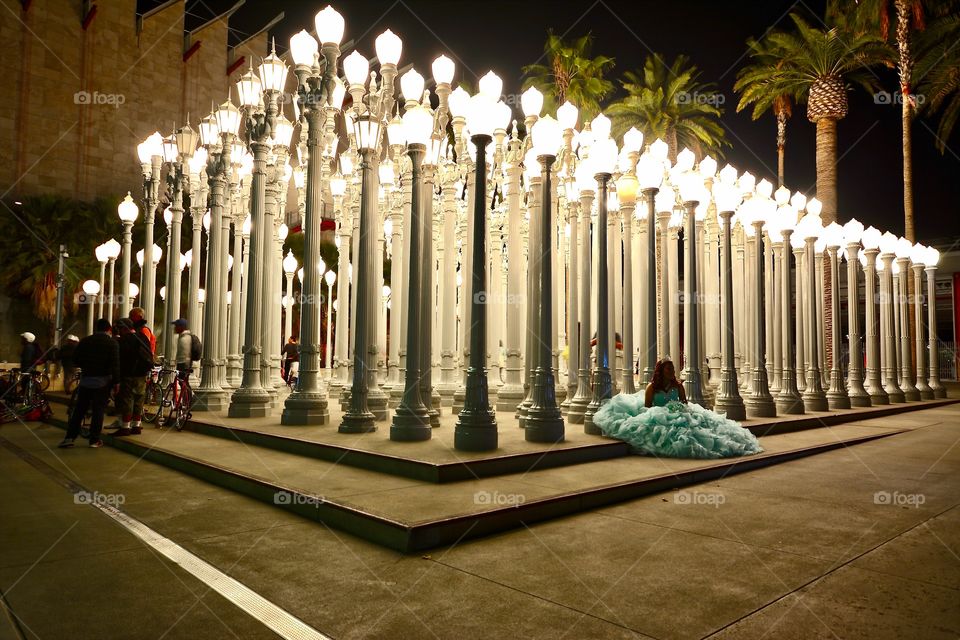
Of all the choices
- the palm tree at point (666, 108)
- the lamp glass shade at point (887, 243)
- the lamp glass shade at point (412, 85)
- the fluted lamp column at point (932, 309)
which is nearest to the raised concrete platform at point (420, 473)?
the lamp glass shade at point (412, 85)

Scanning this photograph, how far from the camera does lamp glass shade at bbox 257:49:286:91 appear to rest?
12.1m

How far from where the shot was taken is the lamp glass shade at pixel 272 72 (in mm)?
12150

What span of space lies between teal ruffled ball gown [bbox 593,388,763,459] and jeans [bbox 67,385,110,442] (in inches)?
325

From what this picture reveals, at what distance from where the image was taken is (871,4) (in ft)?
83.7

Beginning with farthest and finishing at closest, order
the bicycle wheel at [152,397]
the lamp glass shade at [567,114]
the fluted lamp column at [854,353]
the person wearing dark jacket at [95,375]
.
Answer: the fluted lamp column at [854,353] → the bicycle wheel at [152,397] → the lamp glass shade at [567,114] → the person wearing dark jacket at [95,375]

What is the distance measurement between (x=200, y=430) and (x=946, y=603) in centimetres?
1102

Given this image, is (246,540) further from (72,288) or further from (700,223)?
(72,288)

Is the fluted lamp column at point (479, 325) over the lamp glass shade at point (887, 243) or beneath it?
beneath

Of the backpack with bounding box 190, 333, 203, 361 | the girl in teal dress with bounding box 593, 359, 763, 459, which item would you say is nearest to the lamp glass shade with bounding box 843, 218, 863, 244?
the girl in teal dress with bounding box 593, 359, 763, 459

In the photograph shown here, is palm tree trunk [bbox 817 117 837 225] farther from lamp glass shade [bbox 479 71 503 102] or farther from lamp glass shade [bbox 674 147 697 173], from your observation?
lamp glass shade [bbox 479 71 503 102]

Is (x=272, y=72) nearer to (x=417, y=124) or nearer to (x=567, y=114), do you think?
(x=417, y=124)

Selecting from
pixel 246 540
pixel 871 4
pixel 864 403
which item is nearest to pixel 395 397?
pixel 246 540

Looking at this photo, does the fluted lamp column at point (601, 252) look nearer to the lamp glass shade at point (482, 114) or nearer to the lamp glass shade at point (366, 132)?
the lamp glass shade at point (482, 114)

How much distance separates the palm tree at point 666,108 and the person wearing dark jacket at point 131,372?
25.3 metres
